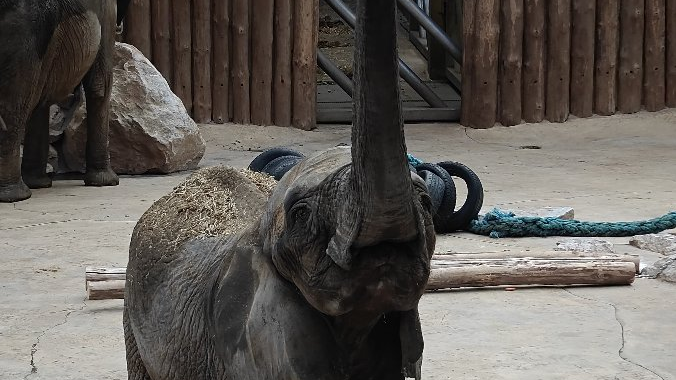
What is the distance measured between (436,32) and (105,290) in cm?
766

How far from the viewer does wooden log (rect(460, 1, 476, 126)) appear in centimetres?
1099

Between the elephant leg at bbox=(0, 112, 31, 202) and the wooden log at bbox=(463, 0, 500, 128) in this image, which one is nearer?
the elephant leg at bbox=(0, 112, 31, 202)

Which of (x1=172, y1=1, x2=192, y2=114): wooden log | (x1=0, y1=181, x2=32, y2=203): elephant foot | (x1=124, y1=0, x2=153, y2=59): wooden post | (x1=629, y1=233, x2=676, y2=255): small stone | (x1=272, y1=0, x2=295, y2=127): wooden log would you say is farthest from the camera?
(x1=272, y1=0, x2=295, y2=127): wooden log

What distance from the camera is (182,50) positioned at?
10750 mm

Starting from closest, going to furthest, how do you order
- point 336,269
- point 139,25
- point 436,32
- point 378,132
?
point 378,132
point 336,269
point 139,25
point 436,32

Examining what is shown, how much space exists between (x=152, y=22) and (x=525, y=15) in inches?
132

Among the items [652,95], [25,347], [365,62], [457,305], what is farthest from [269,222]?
[652,95]

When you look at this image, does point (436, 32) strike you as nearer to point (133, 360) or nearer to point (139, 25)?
point (139, 25)

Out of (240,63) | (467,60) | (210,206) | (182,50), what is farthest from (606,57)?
(210,206)

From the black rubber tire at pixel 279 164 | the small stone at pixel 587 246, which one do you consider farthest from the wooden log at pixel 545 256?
the black rubber tire at pixel 279 164

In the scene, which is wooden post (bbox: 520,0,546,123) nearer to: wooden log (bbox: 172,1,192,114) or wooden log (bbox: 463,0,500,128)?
wooden log (bbox: 463,0,500,128)

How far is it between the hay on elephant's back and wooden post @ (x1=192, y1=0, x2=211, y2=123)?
8.15 meters

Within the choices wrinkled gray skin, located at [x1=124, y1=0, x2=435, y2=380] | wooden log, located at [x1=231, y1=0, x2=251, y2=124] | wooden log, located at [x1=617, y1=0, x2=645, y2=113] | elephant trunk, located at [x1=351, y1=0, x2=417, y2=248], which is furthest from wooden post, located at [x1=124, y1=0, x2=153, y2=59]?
elephant trunk, located at [x1=351, y1=0, x2=417, y2=248]

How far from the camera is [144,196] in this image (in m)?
7.74
